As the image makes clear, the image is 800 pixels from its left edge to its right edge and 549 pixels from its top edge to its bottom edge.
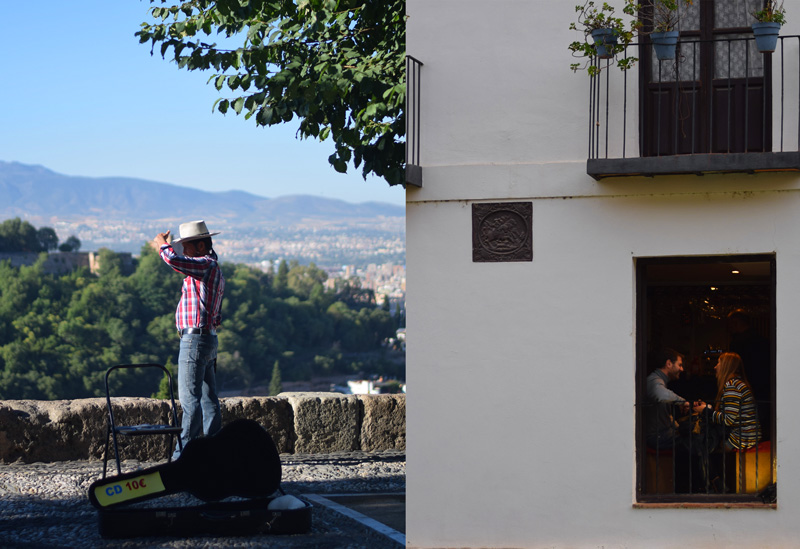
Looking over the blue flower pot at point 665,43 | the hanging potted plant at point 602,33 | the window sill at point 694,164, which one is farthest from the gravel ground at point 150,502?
the blue flower pot at point 665,43

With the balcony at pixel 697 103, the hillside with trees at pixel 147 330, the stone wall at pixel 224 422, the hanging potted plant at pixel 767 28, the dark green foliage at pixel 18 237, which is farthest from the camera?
the dark green foliage at pixel 18 237

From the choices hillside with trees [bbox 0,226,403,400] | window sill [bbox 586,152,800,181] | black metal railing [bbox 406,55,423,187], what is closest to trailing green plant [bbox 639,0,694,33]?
window sill [bbox 586,152,800,181]

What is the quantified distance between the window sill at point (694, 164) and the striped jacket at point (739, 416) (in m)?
1.43

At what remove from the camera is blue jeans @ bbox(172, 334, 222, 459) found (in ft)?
24.6

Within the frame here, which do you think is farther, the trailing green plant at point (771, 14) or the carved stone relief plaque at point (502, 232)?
the carved stone relief plaque at point (502, 232)

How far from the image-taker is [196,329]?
7.57 meters

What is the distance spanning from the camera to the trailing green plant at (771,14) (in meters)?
6.06

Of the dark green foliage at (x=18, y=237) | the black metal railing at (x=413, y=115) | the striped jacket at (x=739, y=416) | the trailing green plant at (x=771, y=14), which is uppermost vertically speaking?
the dark green foliage at (x=18, y=237)

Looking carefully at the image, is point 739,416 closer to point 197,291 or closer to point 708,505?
point 708,505

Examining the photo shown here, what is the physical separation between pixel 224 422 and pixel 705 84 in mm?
5573

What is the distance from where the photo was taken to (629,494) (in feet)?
20.9

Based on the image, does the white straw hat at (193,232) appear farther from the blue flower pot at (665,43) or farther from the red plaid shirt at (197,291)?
the blue flower pot at (665,43)

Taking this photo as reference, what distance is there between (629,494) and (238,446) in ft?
8.19

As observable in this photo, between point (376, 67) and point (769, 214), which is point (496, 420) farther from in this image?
point (376, 67)
